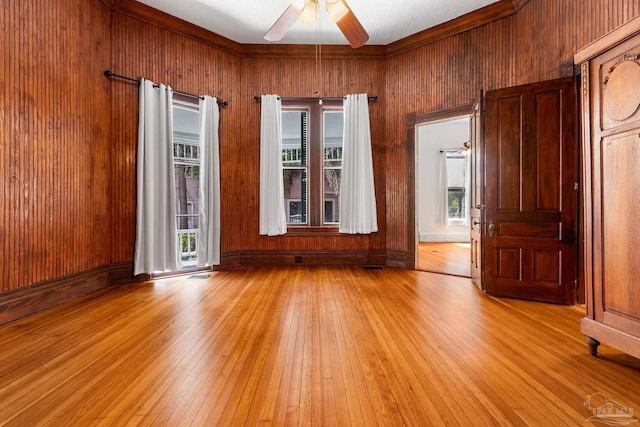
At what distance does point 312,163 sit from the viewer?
17.1 feet

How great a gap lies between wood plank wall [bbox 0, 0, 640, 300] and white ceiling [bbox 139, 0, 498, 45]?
24 cm

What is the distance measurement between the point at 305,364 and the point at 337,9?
9.81 ft

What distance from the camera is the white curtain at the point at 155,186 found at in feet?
13.0

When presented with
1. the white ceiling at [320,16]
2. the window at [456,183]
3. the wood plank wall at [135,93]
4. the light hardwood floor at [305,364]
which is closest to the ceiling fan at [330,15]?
the white ceiling at [320,16]

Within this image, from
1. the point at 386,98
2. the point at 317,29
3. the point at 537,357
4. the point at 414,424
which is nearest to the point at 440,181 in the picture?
the point at 386,98

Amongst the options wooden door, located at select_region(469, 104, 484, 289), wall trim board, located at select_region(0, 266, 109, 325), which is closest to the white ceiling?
wooden door, located at select_region(469, 104, 484, 289)

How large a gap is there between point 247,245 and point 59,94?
9.76 ft

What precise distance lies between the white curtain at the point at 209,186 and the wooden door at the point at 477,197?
354cm

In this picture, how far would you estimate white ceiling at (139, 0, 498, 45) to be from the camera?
13.1 feet

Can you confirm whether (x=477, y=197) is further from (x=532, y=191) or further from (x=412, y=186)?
(x=412, y=186)

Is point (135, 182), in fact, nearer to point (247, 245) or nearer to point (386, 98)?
point (247, 245)

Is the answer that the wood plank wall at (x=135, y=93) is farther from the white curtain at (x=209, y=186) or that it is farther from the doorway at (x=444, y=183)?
the doorway at (x=444, y=183)

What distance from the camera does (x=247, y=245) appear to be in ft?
16.7

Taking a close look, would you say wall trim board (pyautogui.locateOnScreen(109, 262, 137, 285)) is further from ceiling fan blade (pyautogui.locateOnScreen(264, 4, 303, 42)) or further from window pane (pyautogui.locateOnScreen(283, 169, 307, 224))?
ceiling fan blade (pyautogui.locateOnScreen(264, 4, 303, 42))
